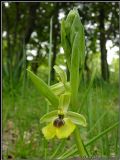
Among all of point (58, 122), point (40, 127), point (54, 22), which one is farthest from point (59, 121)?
point (54, 22)

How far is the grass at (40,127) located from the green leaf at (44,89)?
0.14m

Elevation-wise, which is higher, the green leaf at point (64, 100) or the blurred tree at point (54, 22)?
the blurred tree at point (54, 22)

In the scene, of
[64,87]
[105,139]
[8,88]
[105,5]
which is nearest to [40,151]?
[105,139]

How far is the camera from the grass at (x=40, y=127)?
933mm

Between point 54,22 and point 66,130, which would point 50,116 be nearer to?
point 66,130

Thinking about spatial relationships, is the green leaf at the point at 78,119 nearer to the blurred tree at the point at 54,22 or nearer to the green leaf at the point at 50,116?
the green leaf at the point at 50,116

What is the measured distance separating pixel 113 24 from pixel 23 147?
14.4 ft

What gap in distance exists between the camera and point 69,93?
675 millimetres

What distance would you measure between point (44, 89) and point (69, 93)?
0.19 ft

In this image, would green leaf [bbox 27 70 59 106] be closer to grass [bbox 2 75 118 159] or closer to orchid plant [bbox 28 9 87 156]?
orchid plant [bbox 28 9 87 156]

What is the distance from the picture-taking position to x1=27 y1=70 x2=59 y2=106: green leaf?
0.62 meters

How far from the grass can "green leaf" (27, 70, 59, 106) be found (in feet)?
0.46

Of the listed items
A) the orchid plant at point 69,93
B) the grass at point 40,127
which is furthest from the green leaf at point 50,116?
the grass at point 40,127

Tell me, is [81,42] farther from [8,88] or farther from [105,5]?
[105,5]
